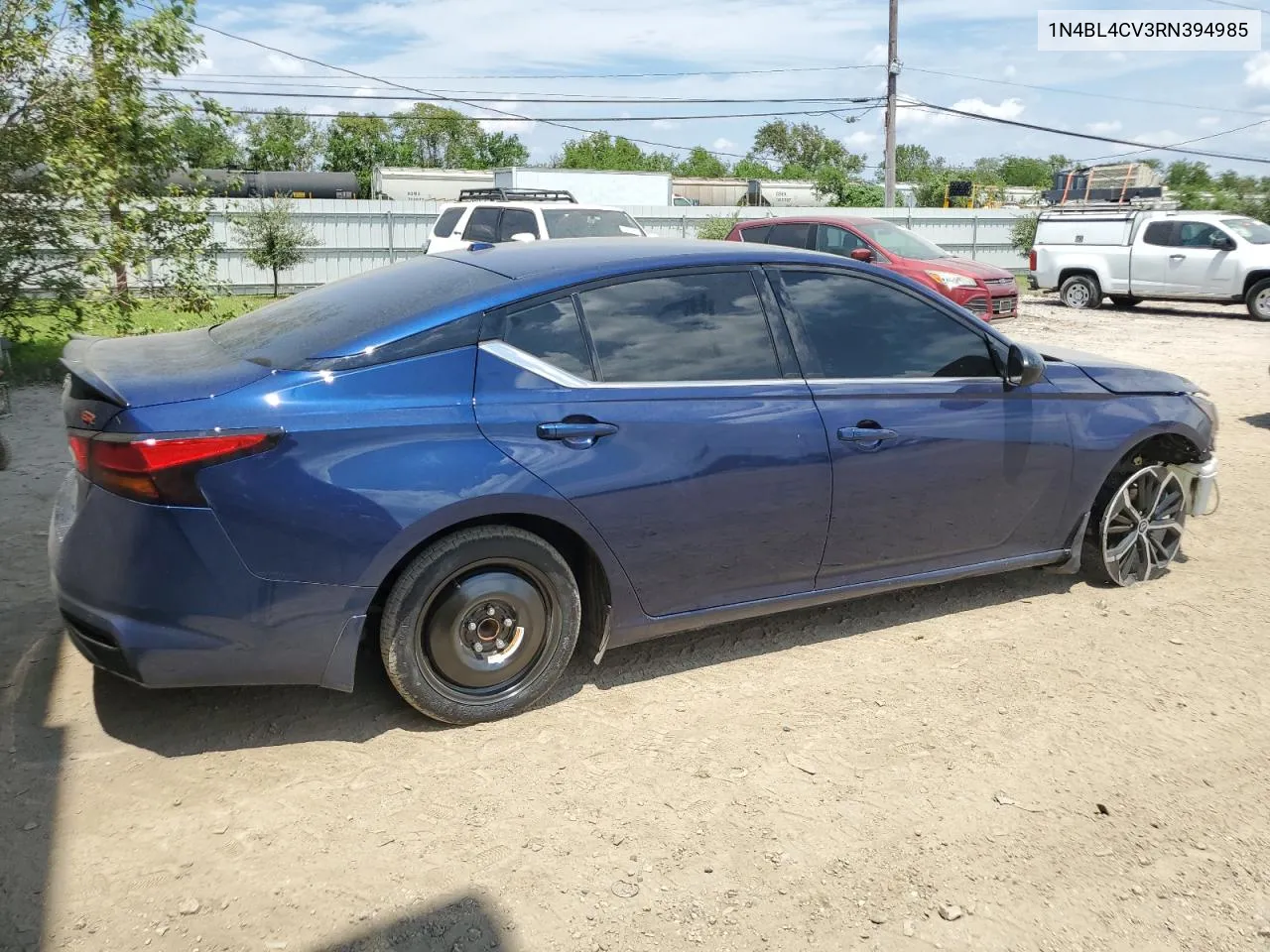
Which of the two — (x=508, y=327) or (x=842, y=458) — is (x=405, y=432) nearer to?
(x=508, y=327)

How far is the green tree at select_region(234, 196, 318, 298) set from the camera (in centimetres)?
2227

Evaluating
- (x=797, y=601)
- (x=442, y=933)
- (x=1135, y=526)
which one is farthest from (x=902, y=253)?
(x=442, y=933)

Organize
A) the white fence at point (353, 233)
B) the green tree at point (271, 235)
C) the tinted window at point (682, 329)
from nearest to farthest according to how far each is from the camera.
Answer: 1. the tinted window at point (682, 329)
2. the green tree at point (271, 235)
3. the white fence at point (353, 233)

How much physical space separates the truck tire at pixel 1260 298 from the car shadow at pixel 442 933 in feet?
65.4

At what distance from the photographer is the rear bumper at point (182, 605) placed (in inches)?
122

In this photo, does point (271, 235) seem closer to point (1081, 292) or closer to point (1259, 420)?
point (1081, 292)

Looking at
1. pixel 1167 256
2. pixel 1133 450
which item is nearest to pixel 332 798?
pixel 1133 450

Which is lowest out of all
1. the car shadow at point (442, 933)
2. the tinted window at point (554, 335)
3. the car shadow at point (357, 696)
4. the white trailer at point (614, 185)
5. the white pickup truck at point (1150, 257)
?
the car shadow at point (442, 933)

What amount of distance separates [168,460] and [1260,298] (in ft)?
66.0

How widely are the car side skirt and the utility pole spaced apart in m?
27.7

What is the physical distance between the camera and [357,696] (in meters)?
3.87

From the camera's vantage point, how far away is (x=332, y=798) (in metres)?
3.22

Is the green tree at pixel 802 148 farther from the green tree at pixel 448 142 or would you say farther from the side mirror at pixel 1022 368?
the side mirror at pixel 1022 368

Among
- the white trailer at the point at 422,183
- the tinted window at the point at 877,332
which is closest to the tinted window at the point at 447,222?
the tinted window at the point at 877,332
